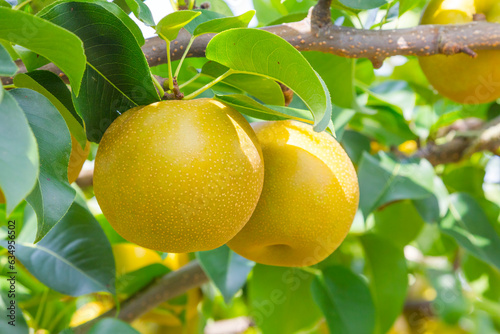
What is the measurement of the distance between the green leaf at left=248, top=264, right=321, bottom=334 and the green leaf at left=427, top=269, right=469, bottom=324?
0.64 meters

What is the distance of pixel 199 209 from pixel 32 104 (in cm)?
23

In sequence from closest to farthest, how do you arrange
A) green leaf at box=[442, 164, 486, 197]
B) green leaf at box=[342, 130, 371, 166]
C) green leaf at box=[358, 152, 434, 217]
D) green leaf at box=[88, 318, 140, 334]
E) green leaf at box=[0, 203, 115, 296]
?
green leaf at box=[88, 318, 140, 334], green leaf at box=[0, 203, 115, 296], green leaf at box=[358, 152, 434, 217], green leaf at box=[342, 130, 371, 166], green leaf at box=[442, 164, 486, 197]

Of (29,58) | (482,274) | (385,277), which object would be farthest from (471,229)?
(29,58)

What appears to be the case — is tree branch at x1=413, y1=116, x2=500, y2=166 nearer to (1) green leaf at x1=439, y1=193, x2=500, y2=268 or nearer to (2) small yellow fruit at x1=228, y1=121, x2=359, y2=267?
(1) green leaf at x1=439, y1=193, x2=500, y2=268

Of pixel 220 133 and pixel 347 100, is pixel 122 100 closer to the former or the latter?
pixel 220 133

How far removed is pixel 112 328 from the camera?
825mm

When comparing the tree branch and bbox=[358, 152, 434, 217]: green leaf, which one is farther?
the tree branch

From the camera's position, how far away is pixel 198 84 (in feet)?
3.15

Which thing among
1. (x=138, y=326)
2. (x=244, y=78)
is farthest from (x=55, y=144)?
(x=138, y=326)

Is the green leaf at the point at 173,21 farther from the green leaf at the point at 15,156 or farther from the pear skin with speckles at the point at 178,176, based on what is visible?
the green leaf at the point at 15,156

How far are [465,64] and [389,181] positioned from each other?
31cm

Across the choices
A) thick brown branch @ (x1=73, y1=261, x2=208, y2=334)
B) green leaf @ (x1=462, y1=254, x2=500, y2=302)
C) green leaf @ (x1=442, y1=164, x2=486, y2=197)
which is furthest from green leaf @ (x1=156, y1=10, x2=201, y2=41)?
green leaf @ (x1=462, y1=254, x2=500, y2=302)

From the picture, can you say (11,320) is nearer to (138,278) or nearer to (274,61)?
(138,278)

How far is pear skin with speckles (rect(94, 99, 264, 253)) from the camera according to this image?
1.91 feet
